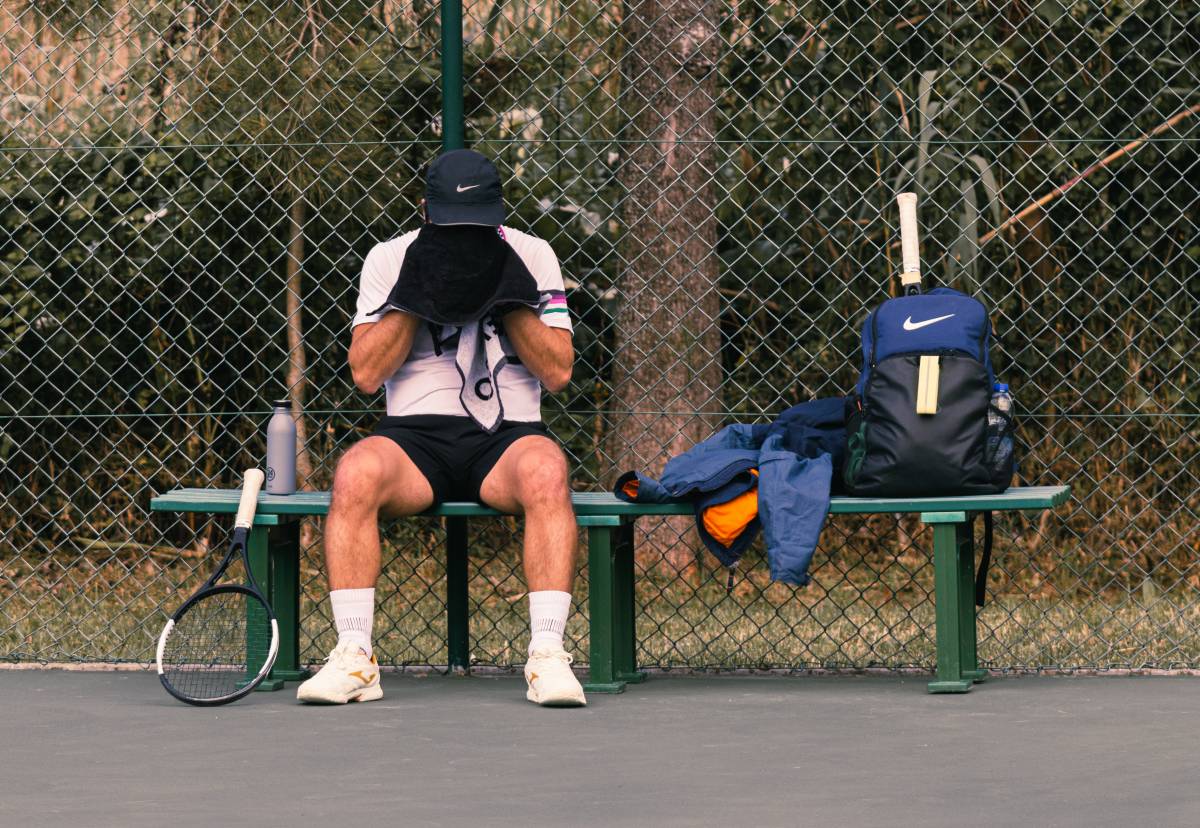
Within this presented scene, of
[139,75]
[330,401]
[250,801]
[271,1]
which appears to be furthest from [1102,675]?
[139,75]

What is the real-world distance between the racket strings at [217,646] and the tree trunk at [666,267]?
5.84 ft

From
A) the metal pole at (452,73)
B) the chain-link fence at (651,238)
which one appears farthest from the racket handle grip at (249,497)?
the chain-link fence at (651,238)

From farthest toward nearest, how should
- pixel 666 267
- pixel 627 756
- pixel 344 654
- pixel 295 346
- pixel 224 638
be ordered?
pixel 295 346 → pixel 666 267 → pixel 224 638 → pixel 344 654 → pixel 627 756

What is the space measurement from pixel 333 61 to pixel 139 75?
102 cm

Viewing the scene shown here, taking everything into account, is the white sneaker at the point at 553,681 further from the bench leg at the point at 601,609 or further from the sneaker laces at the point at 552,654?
the bench leg at the point at 601,609

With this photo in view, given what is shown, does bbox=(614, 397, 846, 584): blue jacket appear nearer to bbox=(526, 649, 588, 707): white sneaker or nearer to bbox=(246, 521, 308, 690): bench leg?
bbox=(526, 649, 588, 707): white sneaker

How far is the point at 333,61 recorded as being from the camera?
7.33 m

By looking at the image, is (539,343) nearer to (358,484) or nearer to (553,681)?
(358,484)

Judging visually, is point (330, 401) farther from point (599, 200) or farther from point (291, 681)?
point (291, 681)

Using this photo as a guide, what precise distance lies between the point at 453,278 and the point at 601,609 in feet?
3.32

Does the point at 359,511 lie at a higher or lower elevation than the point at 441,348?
lower

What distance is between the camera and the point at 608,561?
198 inches

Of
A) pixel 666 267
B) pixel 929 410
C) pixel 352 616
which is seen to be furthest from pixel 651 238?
pixel 352 616

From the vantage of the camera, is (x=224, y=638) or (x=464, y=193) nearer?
(x=464, y=193)
